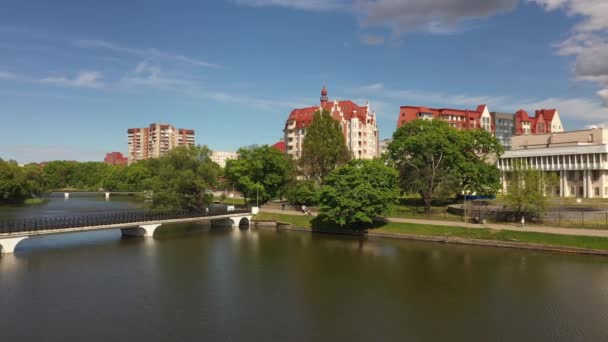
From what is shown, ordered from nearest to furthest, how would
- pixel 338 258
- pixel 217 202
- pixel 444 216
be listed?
pixel 338 258, pixel 444 216, pixel 217 202

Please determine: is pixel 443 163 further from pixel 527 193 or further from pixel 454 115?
pixel 454 115

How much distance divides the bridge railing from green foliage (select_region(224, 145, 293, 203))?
5677 millimetres

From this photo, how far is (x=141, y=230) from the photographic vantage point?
59000 mm

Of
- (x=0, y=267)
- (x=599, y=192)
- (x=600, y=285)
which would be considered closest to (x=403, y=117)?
(x=599, y=192)

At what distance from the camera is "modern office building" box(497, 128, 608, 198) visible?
78.7m

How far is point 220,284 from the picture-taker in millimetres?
36500

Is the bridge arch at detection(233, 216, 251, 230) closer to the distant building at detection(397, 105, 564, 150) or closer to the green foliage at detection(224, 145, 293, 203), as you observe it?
the green foliage at detection(224, 145, 293, 203)

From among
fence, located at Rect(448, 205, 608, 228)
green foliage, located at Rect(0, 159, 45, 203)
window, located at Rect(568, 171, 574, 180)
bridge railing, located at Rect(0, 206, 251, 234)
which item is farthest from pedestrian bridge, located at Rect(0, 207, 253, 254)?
window, located at Rect(568, 171, 574, 180)

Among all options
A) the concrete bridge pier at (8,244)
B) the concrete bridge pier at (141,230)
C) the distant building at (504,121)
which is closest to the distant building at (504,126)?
the distant building at (504,121)

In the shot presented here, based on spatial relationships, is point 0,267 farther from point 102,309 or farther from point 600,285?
point 600,285

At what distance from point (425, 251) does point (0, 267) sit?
139 feet

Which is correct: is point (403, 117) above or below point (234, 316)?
above

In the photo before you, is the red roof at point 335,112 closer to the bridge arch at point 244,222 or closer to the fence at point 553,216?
the bridge arch at point 244,222

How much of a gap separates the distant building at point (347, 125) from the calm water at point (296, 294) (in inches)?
2590
